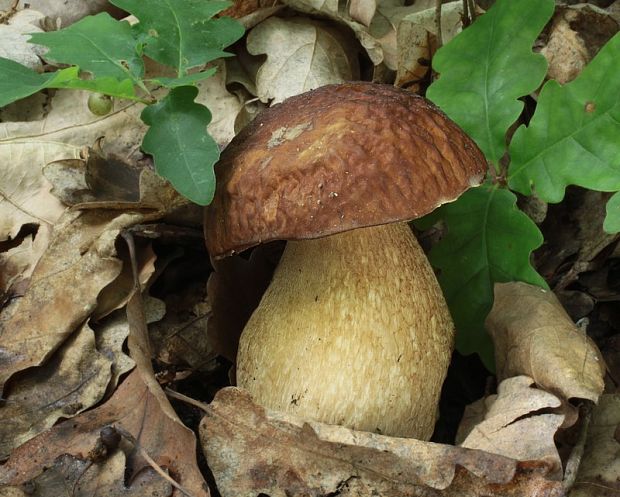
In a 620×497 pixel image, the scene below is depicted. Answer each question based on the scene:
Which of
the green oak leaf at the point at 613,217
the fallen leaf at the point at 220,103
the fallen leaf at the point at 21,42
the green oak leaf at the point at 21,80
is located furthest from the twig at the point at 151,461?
the fallen leaf at the point at 21,42

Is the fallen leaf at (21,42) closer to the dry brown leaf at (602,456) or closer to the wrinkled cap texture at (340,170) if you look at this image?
the wrinkled cap texture at (340,170)

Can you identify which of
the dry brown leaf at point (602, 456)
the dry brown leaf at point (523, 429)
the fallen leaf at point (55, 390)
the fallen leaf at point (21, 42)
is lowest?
the fallen leaf at point (55, 390)

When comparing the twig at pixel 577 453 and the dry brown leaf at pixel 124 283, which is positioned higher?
the twig at pixel 577 453

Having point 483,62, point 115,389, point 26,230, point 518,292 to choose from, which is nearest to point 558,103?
point 483,62

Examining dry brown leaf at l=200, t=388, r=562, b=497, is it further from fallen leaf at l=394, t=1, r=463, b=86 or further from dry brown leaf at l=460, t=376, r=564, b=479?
fallen leaf at l=394, t=1, r=463, b=86

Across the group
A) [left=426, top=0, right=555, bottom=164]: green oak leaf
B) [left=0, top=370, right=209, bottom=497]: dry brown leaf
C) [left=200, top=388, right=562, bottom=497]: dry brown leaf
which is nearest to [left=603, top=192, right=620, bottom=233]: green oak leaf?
[left=426, top=0, right=555, bottom=164]: green oak leaf

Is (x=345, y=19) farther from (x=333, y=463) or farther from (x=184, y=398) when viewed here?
(x=333, y=463)
